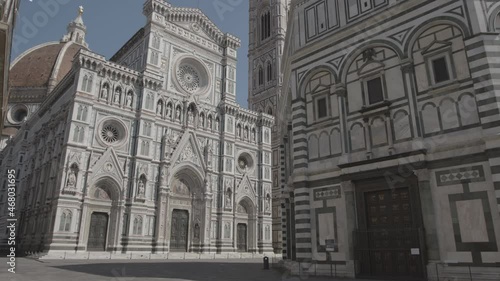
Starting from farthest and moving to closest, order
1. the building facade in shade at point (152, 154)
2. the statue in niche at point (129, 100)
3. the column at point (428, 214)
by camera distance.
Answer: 1. the statue in niche at point (129, 100)
2. the building facade in shade at point (152, 154)
3. the column at point (428, 214)

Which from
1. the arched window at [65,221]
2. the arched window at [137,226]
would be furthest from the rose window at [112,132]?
the arched window at [137,226]

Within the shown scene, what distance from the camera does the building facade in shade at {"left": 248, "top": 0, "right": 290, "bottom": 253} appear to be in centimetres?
5378

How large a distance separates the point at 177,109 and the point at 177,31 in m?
9.47

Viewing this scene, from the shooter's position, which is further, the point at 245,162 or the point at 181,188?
the point at 245,162

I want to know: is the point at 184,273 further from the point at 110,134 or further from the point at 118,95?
the point at 118,95

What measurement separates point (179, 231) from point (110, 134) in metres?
11.5

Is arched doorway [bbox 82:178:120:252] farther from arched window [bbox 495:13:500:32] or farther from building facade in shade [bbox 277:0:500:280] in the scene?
arched window [bbox 495:13:500:32]

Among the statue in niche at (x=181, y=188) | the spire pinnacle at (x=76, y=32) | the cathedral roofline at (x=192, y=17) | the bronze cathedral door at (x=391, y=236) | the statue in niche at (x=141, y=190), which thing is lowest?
the bronze cathedral door at (x=391, y=236)

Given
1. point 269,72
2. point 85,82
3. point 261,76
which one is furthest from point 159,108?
point 261,76

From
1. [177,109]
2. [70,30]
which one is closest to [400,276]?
[177,109]

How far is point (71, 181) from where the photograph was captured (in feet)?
90.8

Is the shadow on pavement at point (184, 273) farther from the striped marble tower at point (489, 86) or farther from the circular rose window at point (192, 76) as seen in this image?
the circular rose window at point (192, 76)

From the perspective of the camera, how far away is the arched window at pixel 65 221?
87.7 ft

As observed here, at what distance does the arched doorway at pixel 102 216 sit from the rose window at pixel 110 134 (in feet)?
12.4
